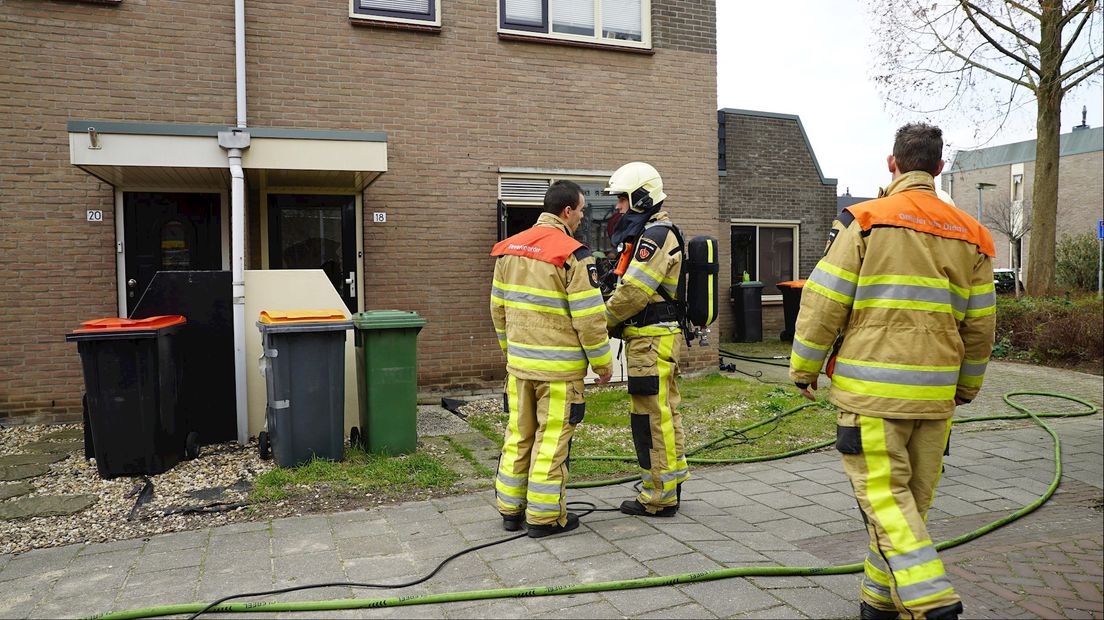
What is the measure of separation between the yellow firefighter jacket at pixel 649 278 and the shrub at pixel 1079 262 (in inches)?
841

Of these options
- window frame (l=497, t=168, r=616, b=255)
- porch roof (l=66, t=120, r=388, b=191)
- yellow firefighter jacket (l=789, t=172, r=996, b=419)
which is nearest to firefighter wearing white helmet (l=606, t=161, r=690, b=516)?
yellow firefighter jacket (l=789, t=172, r=996, b=419)

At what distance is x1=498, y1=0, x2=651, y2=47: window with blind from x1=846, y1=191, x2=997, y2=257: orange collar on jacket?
7.02 meters

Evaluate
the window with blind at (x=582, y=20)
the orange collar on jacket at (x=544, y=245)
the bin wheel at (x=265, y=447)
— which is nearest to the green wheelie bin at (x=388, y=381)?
the bin wheel at (x=265, y=447)

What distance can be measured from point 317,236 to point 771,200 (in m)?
10.1

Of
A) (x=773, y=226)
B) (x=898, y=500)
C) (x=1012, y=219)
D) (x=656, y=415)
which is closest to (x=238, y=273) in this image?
(x=656, y=415)

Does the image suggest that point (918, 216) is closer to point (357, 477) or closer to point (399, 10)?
point (357, 477)

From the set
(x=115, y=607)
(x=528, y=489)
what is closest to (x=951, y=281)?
(x=528, y=489)

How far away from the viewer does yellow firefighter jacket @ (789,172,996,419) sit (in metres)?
2.94

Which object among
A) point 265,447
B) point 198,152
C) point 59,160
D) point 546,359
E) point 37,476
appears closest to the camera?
point 546,359

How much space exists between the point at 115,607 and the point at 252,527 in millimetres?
1115

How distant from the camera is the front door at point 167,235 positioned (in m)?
7.89

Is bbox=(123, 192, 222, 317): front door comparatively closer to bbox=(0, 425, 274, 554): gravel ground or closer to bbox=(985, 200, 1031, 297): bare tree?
bbox=(0, 425, 274, 554): gravel ground

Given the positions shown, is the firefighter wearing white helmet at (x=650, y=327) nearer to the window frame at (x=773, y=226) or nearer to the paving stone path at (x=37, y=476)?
the paving stone path at (x=37, y=476)

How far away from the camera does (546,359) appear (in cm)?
413
